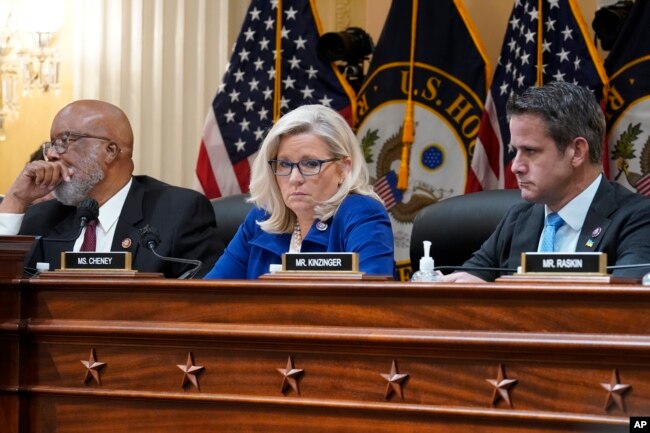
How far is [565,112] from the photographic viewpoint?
3.12m

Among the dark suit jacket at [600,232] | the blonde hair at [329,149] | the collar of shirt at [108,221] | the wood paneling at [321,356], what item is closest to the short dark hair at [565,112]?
the dark suit jacket at [600,232]

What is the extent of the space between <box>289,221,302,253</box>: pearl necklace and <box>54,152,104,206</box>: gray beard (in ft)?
2.81

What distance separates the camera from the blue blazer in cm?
304

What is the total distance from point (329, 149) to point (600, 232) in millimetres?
777

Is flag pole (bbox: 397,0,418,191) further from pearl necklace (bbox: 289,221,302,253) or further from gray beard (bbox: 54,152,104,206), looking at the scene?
pearl necklace (bbox: 289,221,302,253)

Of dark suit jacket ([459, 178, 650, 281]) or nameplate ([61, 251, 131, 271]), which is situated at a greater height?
dark suit jacket ([459, 178, 650, 281])

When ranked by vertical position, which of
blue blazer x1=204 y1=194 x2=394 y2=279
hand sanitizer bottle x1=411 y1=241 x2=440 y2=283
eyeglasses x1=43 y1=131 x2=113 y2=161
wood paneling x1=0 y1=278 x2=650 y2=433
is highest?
eyeglasses x1=43 y1=131 x2=113 y2=161

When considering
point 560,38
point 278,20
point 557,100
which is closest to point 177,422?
point 557,100

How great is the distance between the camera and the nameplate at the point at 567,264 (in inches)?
78.5

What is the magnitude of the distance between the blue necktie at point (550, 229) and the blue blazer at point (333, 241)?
1.37ft

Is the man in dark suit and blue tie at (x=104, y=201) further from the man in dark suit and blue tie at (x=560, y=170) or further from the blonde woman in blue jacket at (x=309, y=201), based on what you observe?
the man in dark suit and blue tie at (x=560, y=170)

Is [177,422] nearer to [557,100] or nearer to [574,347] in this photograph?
[574,347]

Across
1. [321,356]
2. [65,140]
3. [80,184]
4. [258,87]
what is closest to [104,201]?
[80,184]

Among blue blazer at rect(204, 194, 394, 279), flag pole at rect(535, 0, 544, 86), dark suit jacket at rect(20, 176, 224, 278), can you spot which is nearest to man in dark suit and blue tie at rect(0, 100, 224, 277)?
dark suit jacket at rect(20, 176, 224, 278)
